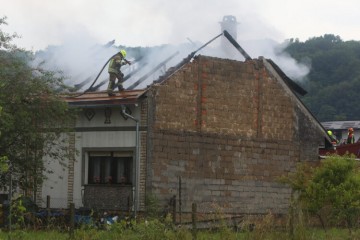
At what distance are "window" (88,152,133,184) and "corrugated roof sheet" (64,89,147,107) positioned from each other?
75.7 inches

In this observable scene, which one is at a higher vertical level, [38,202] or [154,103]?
[154,103]

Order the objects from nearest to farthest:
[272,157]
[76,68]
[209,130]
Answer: [209,130] < [272,157] < [76,68]

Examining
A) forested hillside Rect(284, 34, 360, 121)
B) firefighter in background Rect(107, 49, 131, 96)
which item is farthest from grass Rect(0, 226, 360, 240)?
forested hillside Rect(284, 34, 360, 121)

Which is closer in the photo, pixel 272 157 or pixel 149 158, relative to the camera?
pixel 149 158

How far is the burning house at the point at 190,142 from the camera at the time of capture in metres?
25.9

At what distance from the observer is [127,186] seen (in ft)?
85.5

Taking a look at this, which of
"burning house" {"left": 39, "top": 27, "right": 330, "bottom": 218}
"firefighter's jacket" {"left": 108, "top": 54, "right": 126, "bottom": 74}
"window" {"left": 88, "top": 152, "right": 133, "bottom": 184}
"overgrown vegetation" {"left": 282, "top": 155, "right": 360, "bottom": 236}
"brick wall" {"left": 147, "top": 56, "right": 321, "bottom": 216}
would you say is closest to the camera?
"overgrown vegetation" {"left": 282, "top": 155, "right": 360, "bottom": 236}

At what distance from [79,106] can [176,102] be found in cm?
325

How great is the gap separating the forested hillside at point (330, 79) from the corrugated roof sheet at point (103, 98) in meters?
41.8

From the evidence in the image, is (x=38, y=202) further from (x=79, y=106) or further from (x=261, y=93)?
(x=261, y=93)

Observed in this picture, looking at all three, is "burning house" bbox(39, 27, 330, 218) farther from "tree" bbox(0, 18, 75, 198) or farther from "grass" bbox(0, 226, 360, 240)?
A: "grass" bbox(0, 226, 360, 240)

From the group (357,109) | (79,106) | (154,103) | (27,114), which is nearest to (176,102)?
(154,103)

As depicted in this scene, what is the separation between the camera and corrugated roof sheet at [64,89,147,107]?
82.7 ft

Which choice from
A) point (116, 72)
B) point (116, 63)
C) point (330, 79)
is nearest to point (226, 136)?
point (116, 72)
